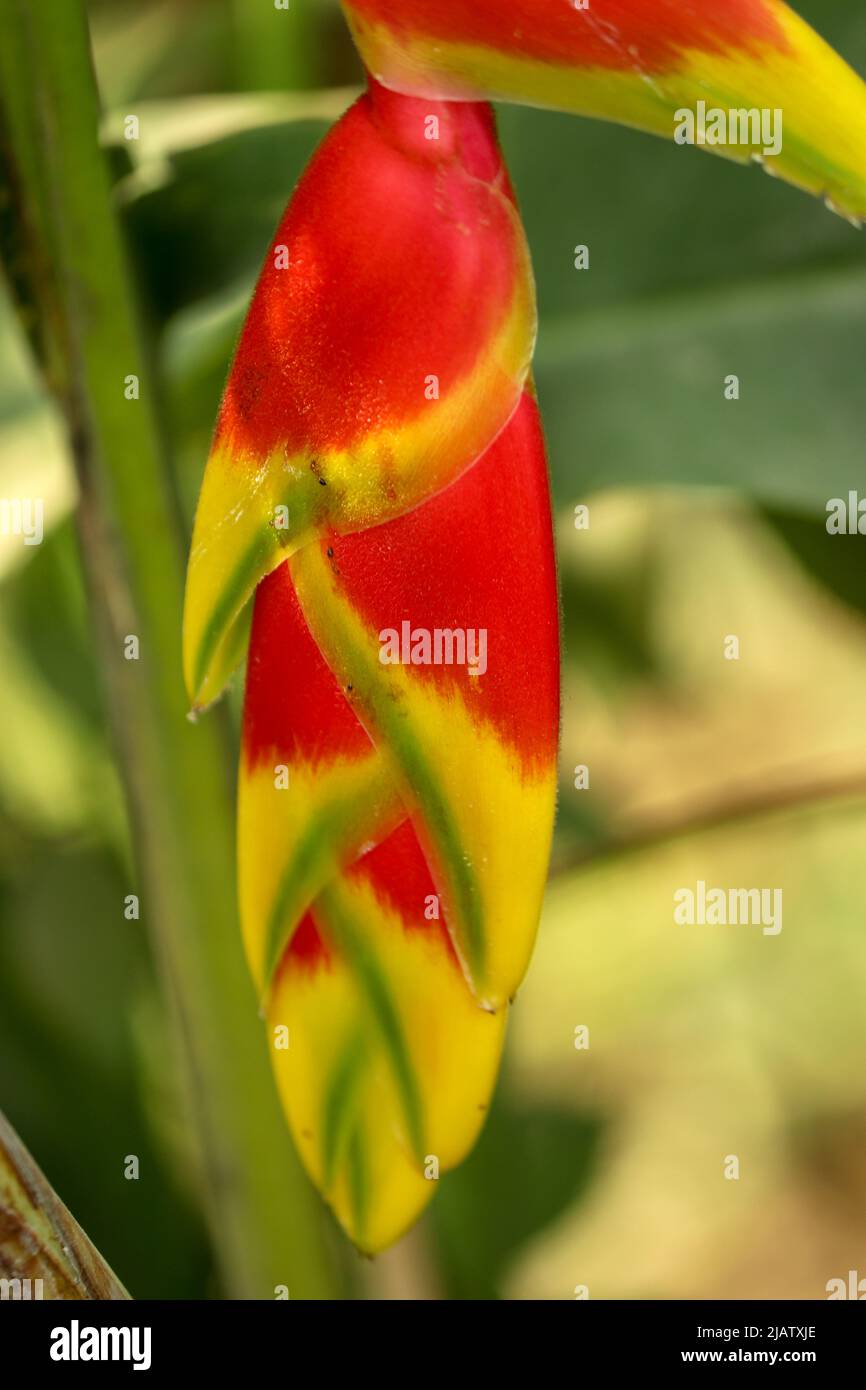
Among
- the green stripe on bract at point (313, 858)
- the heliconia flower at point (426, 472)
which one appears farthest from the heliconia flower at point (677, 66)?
the green stripe on bract at point (313, 858)

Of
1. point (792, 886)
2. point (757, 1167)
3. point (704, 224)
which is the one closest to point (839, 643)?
point (792, 886)

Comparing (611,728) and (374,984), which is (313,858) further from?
(611,728)

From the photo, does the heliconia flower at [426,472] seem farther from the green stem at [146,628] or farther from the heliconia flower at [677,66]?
the green stem at [146,628]

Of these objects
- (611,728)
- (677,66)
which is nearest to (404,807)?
(677,66)

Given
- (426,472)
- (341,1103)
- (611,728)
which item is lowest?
(341,1103)

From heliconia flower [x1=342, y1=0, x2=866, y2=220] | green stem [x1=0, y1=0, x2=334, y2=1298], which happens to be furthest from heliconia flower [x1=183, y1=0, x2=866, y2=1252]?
green stem [x1=0, y1=0, x2=334, y2=1298]

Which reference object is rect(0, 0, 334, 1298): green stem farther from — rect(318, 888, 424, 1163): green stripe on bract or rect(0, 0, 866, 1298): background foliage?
rect(318, 888, 424, 1163): green stripe on bract
